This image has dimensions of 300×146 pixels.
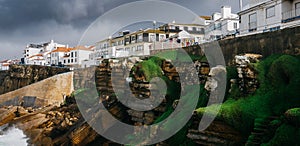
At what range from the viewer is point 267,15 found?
22.5 metres

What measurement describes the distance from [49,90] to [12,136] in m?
9.57

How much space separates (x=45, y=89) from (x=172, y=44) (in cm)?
1717

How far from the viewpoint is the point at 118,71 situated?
2422 cm

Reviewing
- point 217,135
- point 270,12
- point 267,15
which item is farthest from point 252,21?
point 217,135

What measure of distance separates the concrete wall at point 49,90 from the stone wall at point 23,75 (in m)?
7.52

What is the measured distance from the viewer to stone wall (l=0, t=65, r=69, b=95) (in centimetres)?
4478

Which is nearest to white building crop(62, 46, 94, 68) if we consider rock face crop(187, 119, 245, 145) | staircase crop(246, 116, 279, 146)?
rock face crop(187, 119, 245, 145)

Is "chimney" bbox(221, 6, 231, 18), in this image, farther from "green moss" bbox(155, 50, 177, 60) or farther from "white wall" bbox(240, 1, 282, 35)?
"green moss" bbox(155, 50, 177, 60)

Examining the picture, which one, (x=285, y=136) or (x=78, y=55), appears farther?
(x=78, y=55)

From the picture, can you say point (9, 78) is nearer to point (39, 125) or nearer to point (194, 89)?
point (39, 125)

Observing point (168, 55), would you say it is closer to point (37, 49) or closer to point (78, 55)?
point (78, 55)

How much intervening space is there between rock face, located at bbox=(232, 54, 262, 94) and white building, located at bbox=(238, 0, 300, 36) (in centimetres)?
578

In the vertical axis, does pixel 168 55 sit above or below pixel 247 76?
above

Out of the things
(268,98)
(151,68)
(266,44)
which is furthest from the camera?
(151,68)
